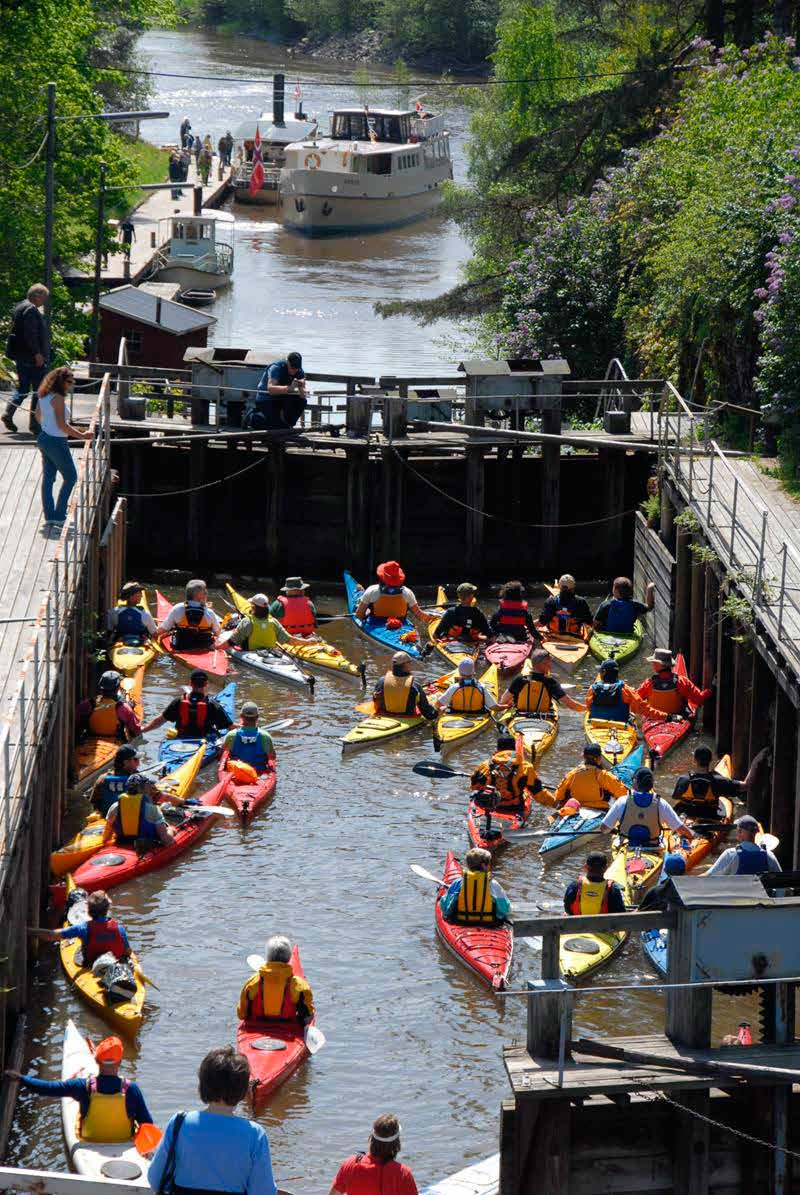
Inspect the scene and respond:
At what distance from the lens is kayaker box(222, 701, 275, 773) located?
2206cm

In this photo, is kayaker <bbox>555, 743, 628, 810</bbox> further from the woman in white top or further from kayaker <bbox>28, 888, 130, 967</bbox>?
the woman in white top

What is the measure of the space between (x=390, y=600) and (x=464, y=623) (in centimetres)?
131

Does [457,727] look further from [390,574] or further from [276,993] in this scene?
[276,993]

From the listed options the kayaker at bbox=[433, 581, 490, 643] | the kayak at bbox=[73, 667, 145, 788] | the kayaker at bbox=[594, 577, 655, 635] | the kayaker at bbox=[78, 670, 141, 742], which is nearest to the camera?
the kayak at bbox=[73, 667, 145, 788]

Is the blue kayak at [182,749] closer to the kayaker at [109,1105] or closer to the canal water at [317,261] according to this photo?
the kayaker at [109,1105]

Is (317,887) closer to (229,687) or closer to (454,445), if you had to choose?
(229,687)

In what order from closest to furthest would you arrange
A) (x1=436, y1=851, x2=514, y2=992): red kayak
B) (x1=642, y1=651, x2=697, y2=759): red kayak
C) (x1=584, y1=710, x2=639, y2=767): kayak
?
(x1=436, y1=851, x2=514, y2=992): red kayak < (x1=584, y1=710, x2=639, y2=767): kayak < (x1=642, y1=651, x2=697, y2=759): red kayak

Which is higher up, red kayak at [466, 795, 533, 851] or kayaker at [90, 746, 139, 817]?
kayaker at [90, 746, 139, 817]

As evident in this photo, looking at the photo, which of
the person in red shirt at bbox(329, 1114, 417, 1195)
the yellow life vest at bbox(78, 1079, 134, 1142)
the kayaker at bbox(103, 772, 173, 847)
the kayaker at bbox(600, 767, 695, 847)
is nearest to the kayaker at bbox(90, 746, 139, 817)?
the kayaker at bbox(103, 772, 173, 847)

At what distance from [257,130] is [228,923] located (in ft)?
188

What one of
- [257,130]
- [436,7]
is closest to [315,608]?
[257,130]

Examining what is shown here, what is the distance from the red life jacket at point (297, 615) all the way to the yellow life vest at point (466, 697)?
3.90 meters

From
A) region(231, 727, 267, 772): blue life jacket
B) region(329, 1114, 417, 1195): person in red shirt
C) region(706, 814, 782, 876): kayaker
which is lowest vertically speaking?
region(231, 727, 267, 772): blue life jacket

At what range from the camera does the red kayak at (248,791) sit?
21156mm
